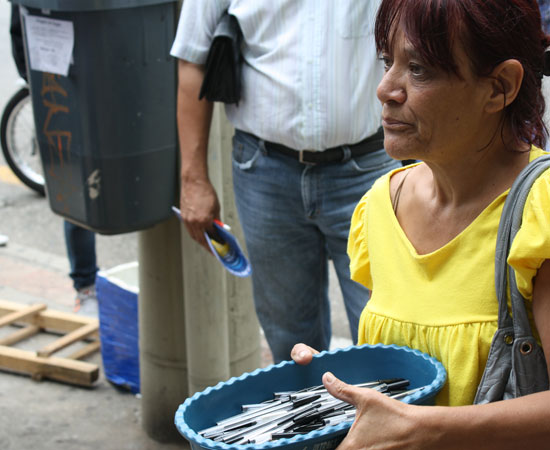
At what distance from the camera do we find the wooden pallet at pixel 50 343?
13.9 ft

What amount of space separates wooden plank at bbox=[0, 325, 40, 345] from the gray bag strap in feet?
11.8

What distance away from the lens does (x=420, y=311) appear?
165 cm

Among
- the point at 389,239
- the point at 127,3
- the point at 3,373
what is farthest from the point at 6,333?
the point at 389,239

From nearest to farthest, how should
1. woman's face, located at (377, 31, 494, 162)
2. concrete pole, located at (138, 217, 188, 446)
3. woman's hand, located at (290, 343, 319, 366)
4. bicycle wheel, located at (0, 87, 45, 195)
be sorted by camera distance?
woman's face, located at (377, 31, 494, 162) < woman's hand, located at (290, 343, 319, 366) < concrete pole, located at (138, 217, 188, 446) < bicycle wheel, located at (0, 87, 45, 195)

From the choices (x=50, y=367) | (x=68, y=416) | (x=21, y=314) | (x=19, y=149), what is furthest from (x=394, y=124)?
(x=19, y=149)

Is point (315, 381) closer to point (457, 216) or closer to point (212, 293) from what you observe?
point (457, 216)

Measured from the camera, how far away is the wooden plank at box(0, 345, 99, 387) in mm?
4199

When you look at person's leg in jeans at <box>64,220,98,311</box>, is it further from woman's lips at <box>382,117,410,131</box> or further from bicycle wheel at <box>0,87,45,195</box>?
woman's lips at <box>382,117,410,131</box>

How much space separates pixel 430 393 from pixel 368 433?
6.8 inches

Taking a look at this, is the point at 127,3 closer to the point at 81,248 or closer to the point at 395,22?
the point at 395,22

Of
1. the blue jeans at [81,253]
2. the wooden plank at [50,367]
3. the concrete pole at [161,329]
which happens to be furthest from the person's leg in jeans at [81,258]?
the concrete pole at [161,329]

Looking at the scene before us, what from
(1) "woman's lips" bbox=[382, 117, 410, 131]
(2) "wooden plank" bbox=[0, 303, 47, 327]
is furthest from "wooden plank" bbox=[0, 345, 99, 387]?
(1) "woman's lips" bbox=[382, 117, 410, 131]

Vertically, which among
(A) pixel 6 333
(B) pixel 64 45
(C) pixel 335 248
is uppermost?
(B) pixel 64 45

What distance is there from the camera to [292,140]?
2729 mm
